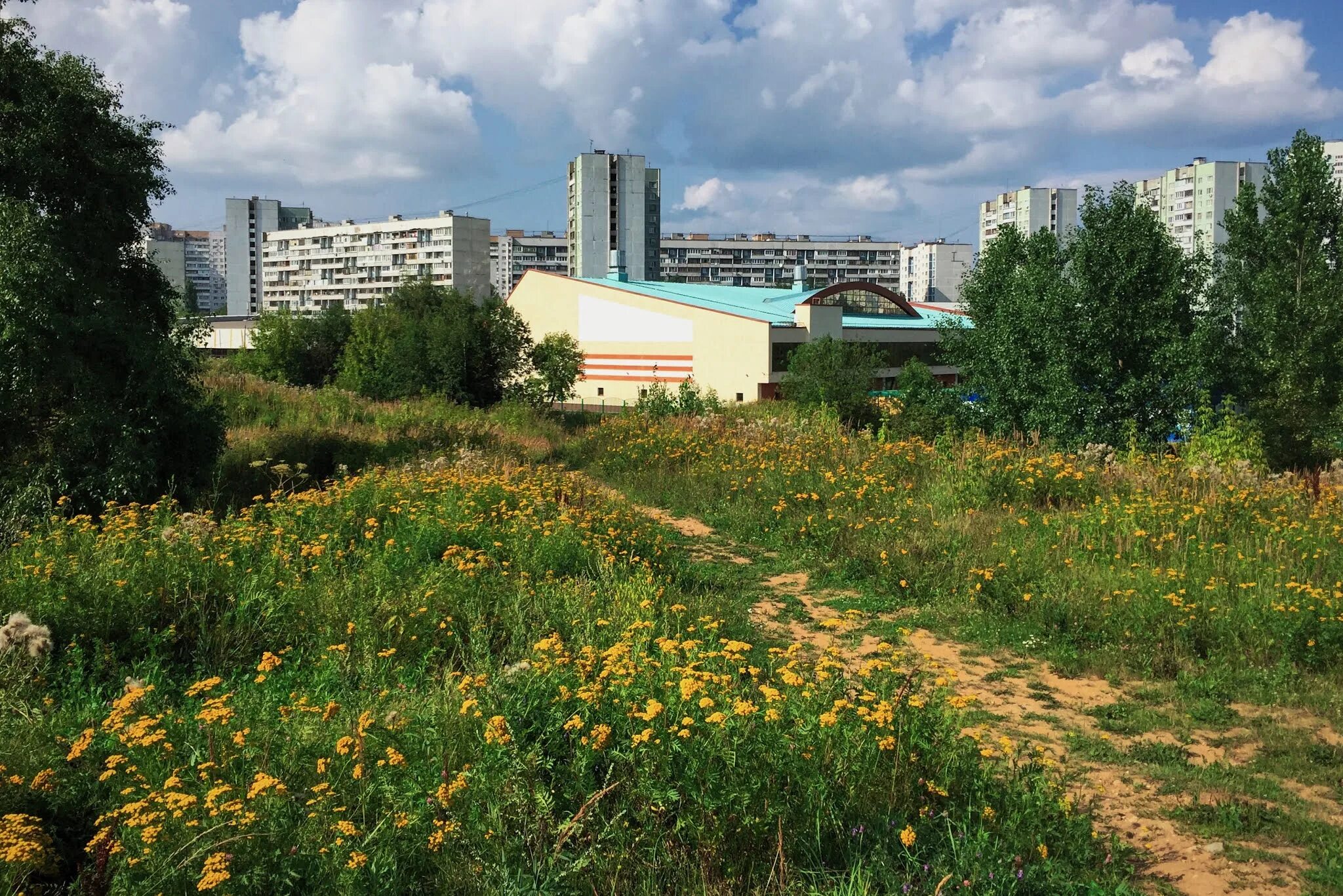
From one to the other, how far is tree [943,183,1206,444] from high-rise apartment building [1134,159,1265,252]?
2714 inches

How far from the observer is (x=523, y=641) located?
19.3 feet

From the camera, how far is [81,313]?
10758mm

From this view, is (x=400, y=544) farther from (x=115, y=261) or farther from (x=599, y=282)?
(x=599, y=282)

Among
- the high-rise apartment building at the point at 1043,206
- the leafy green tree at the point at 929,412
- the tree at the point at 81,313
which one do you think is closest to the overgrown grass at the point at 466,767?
the tree at the point at 81,313

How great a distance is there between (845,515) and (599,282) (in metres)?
41.6

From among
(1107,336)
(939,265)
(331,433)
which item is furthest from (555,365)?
(939,265)

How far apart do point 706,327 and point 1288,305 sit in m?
25.0

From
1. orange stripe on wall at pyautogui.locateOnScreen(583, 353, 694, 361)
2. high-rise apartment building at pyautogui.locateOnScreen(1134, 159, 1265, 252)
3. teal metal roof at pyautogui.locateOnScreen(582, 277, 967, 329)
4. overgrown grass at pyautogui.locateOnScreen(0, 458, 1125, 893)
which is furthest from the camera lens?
high-rise apartment building at pyautogui.locateOnScreen(1134, 159, 1265, 252)

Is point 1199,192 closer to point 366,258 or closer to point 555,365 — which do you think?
point 555,365

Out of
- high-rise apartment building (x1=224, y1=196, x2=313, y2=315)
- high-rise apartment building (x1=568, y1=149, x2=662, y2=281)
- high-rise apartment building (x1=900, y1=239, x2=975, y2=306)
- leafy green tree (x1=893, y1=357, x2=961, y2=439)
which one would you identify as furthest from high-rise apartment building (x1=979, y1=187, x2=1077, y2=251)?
leafy green tree (x1=893, y1=357, x2=961, y2=439)

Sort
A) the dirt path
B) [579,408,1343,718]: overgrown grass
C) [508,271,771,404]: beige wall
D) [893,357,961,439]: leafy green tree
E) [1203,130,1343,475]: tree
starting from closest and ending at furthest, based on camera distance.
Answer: the dirt path
[579,408,1343,718]: overgrown grass
[893,357,961,439]: leafy green tree
[1203,130,1343,475]: tree
[508,271,771,404]: beige wall

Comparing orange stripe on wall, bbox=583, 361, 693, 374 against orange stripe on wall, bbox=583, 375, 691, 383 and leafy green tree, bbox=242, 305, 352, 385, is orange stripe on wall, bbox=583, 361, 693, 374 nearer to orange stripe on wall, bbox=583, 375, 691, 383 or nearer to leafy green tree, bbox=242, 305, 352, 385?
orange stripe on wall, bbox=583, 375, 691, 383

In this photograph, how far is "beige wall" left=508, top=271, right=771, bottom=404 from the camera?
43688 millimetres

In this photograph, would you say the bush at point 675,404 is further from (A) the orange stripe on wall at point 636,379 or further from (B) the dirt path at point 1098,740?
→ (A) the orange stripe on wall at point 636,379
